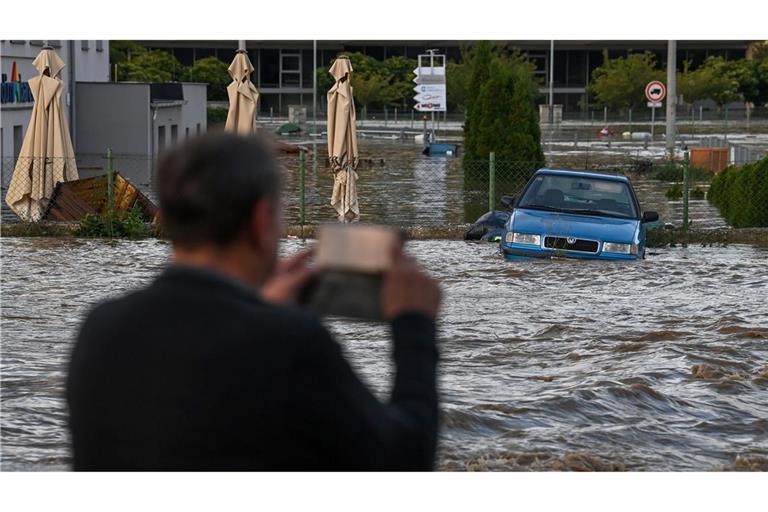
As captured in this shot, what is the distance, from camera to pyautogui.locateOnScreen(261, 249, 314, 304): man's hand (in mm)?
2521

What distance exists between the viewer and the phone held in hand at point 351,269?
2.41 metres

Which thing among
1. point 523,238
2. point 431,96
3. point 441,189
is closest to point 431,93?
point 431,96

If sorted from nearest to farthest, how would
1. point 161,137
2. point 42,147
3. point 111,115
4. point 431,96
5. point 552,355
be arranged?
point 552,355, point 42,147, point 111,115, point 161,137, point 431,96

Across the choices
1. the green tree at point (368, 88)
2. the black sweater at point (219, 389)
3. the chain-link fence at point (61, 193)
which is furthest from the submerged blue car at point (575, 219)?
the green tree at point (368, 88)

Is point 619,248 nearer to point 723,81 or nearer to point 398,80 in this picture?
point 723,81

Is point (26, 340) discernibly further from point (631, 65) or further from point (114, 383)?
point (631, 65)

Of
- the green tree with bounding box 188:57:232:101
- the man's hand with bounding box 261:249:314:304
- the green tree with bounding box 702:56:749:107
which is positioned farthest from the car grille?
the green tree with bounding box 702:56:749:107

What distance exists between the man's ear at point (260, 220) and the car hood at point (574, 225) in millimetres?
14364

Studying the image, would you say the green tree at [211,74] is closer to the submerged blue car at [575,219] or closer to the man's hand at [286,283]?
the submerged blue car at [575,219]

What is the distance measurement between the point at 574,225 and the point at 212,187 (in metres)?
14.7

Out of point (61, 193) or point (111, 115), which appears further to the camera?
point (111, 115)

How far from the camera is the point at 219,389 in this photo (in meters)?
2.44

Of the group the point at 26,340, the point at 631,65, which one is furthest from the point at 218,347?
the point at 631,65

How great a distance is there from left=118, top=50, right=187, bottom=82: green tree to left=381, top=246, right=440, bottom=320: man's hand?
211ft
